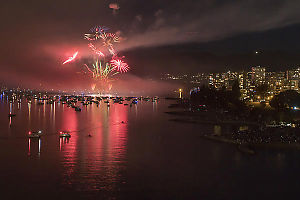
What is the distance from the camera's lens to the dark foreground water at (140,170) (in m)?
12.8

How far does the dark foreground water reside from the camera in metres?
12.8

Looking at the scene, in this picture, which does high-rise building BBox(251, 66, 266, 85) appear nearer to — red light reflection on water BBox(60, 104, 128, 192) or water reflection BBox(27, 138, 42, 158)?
red light reflection on water BBox(60, 104, 128, 192)

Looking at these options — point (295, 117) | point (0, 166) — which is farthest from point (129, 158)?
point (295, 117)

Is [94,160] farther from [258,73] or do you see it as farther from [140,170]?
[258,73]

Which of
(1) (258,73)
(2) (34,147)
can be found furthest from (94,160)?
(1) (258,73)

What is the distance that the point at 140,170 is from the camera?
15.6m

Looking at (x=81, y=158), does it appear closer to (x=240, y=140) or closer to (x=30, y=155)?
(x=30, y=155)

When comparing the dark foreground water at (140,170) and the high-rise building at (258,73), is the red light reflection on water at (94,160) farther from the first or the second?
the high-rise building at (258,73)

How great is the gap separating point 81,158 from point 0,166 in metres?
4.57

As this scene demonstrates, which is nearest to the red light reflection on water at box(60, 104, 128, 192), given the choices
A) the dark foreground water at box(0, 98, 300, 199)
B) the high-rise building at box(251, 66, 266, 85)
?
the dark foreground water at box(0, 98, 300, 199)

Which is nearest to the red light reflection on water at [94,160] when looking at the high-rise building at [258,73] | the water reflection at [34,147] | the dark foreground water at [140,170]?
the dark foreground water at [140,170]

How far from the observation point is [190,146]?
Result: 22.0 meters

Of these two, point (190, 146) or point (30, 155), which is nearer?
point (30, 155)

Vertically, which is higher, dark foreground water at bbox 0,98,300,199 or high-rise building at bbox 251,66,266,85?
high-rise building at bbox 251,66,266,85
